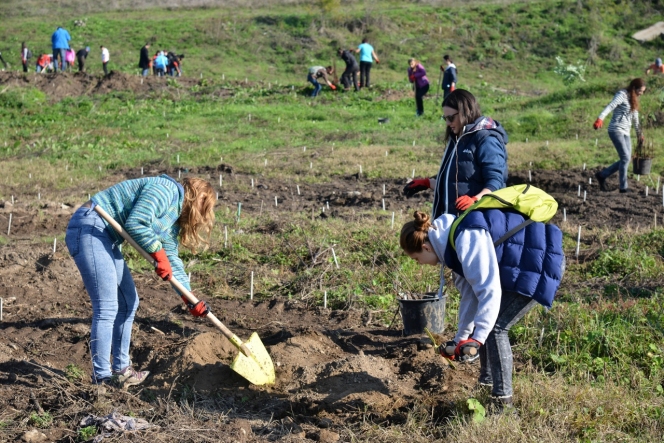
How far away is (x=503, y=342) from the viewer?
12.9 feet

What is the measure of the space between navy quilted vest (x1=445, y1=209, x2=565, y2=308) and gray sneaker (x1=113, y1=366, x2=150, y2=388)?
223 cm

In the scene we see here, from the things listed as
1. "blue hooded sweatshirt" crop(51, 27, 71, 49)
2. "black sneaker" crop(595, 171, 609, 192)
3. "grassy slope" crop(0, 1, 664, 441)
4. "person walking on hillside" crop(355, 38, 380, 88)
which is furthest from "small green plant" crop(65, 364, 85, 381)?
"blue hooded sweatshirt" crop(51, 27, 71, 49)

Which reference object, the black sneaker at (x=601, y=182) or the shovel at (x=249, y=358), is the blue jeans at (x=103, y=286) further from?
the black sneaker at (x=601, y=182)

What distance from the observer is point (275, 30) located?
102ft

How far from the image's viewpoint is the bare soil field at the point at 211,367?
14.0 ft

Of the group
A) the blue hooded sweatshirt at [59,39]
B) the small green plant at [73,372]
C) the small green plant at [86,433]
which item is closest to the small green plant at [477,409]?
the small green plant at [86,433]

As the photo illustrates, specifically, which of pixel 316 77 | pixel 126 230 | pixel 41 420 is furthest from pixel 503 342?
pixel 316 77

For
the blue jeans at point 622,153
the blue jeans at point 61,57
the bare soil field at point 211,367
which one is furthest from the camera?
the blue jeans at point 61,57

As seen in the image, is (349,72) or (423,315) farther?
(349,72)

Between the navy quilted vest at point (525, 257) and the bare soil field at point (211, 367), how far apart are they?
840 mm

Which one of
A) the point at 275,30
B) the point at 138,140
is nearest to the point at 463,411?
the point at 138,140

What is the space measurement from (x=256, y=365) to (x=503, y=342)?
1554 millimetres

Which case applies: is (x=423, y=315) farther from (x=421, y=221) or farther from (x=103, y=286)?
(x=103, y=286)

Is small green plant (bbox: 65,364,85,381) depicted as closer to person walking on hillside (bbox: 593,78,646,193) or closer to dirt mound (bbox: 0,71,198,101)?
person walking on hillside (bbox: 593,78,646,193)
